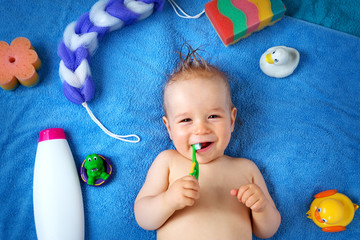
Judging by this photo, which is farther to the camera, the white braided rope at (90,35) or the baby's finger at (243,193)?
the white braided rope at (90,35)

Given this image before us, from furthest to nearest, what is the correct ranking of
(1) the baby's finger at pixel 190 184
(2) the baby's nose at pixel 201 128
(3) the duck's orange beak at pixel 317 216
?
(3) the duck's orange beak at pixel 317 216 → (2) the baby's nose at pixel 201 128 → (1) the baby's finger at pixel 190 184

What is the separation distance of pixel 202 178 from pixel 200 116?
0.79ft

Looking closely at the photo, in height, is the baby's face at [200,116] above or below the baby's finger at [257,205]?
above

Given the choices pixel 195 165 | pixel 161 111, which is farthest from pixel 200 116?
pixel 161 111

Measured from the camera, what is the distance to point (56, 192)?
1.22m

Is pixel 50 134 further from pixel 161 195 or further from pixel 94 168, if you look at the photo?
pixel 161 195

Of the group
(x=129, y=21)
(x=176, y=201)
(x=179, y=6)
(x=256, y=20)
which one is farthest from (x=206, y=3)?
(x=176, y=201)

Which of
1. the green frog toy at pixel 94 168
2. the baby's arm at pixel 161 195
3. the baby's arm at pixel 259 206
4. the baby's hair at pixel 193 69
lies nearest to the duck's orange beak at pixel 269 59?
the baby's hair at pixel 193 69

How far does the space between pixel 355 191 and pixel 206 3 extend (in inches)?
39.9

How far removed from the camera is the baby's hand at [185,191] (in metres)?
1.00

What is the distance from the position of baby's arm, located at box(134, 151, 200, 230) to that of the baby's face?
13 centimetres

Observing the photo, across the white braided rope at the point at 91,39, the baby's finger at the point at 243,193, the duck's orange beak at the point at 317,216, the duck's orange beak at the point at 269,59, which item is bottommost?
the duck's orange beak at the point at 317,216

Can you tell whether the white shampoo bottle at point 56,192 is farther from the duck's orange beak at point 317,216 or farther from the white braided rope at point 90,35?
the duck's orange beak at point 317,216

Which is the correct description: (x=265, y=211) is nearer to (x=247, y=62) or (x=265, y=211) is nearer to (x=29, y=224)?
(x=247, y=62)
